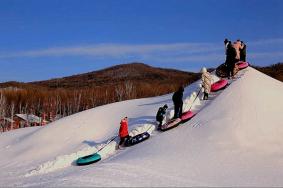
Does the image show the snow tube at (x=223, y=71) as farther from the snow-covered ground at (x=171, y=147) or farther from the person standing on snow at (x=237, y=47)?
the person standing on snow at (x=237, y=47)

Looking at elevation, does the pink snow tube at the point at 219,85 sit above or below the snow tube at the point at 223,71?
below

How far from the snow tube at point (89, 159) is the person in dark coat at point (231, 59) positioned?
1236cm

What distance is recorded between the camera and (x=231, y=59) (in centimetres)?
3155

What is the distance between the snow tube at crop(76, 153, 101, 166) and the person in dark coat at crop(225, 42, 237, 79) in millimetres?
12360

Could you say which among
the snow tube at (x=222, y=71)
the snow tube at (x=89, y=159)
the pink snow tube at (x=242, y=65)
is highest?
the pink snow tube at (x=242, y=65)

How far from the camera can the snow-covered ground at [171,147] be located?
17.1 metres

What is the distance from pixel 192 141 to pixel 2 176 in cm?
1006

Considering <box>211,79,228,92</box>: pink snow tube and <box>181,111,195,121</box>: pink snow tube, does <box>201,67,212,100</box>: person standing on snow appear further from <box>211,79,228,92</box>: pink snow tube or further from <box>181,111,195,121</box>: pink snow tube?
<box>181,111,195,121</box>: pink snow tube

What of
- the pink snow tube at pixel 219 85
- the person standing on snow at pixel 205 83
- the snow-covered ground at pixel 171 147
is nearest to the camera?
the snow-covered ground at pixel 171 147

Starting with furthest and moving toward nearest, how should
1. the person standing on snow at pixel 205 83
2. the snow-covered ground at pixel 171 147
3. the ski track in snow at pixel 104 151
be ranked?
the person standing on snow at pixel 205 83 < the ski track in snow at pixel 104 151 < the snow-covered ground at pixel 171 147

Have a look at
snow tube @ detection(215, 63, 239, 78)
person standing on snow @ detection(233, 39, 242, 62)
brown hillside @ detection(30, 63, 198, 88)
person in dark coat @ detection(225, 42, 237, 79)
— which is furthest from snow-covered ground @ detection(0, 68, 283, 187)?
brown hillside @ detection(30, 63, 198, 88)

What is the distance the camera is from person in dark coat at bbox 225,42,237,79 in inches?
1238

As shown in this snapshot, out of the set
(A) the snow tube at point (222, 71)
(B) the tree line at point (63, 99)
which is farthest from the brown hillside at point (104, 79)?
(A) the snow tube at point (222, 71)

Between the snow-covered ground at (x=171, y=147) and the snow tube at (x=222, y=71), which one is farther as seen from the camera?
the snow tube at (x=222, y=71)
